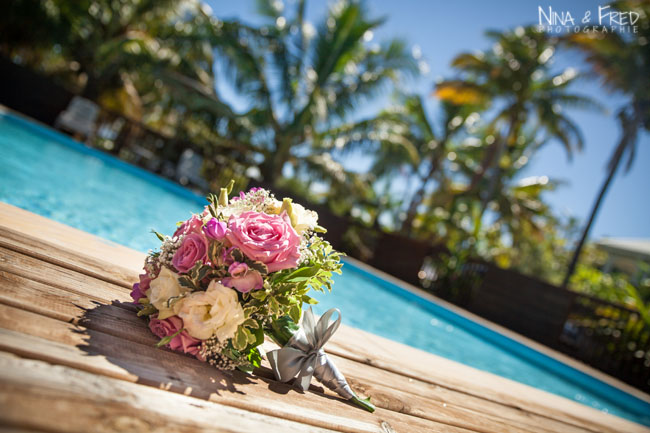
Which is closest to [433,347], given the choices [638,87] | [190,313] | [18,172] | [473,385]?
[473,385]

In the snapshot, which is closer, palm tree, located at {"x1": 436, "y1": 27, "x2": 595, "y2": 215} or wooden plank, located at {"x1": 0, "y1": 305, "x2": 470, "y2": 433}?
wooden plank, located at {"x1": 0, "y1": 305, "x2": 470, "y2": 433}

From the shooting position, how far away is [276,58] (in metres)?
10.5

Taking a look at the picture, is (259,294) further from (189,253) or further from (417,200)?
(417,200)

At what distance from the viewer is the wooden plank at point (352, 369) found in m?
0.88

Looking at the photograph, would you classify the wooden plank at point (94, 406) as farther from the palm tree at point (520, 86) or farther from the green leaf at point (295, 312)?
the palm tree at point (520, 86)

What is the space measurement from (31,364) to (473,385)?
1.87 metres

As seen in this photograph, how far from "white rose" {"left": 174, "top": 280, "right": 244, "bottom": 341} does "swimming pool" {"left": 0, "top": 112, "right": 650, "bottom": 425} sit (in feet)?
9.69

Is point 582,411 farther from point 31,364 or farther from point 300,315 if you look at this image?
point 31,364

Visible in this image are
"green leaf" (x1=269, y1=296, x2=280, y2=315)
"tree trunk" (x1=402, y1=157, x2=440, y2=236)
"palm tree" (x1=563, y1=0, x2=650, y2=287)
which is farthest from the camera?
"tree trunk" (x1=402, y1=157, x2=440, y2=236)

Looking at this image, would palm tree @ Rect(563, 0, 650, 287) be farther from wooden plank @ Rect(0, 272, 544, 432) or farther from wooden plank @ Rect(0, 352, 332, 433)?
wooden plank @ Rect(0, 352, 332, 433)

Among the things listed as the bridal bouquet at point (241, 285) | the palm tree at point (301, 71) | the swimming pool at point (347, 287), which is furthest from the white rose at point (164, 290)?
the palm tree at point (301, 71)

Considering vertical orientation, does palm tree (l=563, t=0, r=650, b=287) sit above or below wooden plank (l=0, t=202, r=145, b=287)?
above

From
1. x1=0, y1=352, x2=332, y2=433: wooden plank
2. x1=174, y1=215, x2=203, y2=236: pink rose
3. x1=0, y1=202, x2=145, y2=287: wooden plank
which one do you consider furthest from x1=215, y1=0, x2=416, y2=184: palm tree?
x1=0, y1=352, x2=332, y2=433: wooden plank

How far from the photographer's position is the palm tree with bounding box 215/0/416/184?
10.2 m
